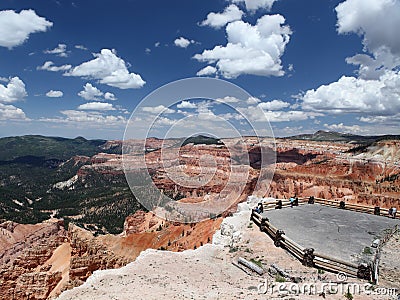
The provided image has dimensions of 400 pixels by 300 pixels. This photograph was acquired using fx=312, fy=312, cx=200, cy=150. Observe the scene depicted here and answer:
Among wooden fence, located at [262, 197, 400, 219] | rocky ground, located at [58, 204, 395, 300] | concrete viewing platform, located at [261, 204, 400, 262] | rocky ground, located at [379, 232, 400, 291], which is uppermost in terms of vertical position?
wooden fence, located at [262, 197, 400, 219]

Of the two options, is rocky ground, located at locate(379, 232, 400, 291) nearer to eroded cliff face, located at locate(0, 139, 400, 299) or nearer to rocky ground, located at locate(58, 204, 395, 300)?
rocky ground, located at locate(58, 204, 395, 300)

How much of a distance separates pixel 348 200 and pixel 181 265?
99.3 feet

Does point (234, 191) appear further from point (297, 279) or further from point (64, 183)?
point (64, 183)

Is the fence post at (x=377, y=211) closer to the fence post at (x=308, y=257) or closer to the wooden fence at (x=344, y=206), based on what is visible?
the wooden fence at (x=344, y=206)

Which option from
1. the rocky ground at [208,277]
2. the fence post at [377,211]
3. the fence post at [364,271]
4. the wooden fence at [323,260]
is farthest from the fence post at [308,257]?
the fence post at [377,211]

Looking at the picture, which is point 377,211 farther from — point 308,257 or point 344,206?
point 308,257

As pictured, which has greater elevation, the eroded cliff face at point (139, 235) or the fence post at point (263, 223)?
the fence post at point (263, 223)

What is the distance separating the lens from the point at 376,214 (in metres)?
17.9

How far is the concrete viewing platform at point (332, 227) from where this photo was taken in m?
11.9

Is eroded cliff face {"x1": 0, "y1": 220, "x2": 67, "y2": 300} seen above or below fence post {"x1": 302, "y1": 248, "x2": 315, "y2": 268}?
below

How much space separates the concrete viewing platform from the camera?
11.9 metres

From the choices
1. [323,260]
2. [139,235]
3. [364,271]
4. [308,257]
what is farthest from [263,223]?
[139,235]

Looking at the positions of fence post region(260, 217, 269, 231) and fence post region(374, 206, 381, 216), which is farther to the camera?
fence post region(374, 206, 381, 216)

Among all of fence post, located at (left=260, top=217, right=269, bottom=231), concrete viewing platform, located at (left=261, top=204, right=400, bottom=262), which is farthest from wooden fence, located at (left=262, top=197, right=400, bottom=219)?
fence post, located at (left=260, top=217, right=269, bottom=231)
